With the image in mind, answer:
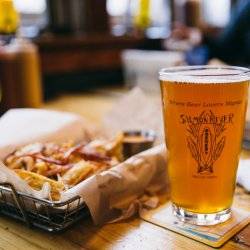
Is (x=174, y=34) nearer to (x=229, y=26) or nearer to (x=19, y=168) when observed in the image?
(x=229, y=26)

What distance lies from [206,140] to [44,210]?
275mm

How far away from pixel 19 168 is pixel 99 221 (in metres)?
0.19

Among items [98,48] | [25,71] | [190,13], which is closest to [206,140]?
[25,71]

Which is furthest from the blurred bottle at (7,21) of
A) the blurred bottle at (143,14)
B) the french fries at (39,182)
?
the blurred bottle at (143,14)

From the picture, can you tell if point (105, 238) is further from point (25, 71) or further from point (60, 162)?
point (25, 71)

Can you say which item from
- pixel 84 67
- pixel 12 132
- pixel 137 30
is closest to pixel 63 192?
pixel 12 132

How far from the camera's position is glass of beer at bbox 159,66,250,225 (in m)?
0.60

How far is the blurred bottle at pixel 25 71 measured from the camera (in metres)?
1.39

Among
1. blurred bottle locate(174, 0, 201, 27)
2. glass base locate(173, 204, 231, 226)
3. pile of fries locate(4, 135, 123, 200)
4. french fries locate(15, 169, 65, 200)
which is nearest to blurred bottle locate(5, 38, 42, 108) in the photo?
pile of fries locate(4, 135, 123, 200)

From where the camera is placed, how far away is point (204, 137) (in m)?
0.61

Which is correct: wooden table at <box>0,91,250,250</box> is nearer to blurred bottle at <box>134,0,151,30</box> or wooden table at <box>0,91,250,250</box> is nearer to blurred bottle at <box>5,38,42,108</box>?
blurred bottle at <box>5,38,42,108</box>

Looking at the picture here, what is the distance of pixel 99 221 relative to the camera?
0.67 metres

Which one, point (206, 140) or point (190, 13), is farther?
point (190, 13)

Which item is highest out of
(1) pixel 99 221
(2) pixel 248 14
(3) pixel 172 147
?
(2) pixel 248 14
